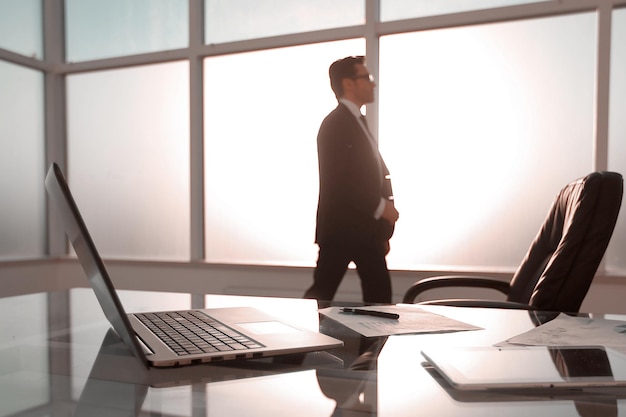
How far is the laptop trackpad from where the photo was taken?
96 centimetres

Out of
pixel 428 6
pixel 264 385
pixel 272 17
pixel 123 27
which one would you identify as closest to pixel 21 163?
pixel 123 27

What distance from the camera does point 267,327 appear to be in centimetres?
99

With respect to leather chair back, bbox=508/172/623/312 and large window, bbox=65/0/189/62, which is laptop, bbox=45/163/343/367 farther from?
large window, bbox=65/0/189/62

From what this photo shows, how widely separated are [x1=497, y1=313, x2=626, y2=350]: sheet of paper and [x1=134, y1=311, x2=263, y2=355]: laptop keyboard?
0.42m

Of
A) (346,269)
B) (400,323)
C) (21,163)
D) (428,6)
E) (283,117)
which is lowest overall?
(346,269)

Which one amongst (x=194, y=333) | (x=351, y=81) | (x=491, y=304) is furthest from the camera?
(x=351, y=81)

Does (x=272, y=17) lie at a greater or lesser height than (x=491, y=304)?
greater

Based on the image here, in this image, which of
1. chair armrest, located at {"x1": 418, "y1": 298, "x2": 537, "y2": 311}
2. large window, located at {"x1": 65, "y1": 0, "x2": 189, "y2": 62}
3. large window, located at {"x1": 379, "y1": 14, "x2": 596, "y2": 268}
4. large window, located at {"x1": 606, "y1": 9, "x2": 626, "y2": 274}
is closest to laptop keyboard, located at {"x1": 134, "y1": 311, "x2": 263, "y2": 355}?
chair armrest, located at {"x1": 418, "y1": 298, "x2": 537, "y2": 311}

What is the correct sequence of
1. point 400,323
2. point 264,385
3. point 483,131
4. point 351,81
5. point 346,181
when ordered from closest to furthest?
point 264,385
point 400,323
point 346,181
point 351,81
point 483,131

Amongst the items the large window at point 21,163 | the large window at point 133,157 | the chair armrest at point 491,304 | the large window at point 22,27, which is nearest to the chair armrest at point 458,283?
the chair armrest at point 491,304

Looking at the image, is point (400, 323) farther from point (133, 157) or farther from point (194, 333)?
point (133, 157)

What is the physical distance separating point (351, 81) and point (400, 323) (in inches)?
85.9

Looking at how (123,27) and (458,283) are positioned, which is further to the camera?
(123,27)

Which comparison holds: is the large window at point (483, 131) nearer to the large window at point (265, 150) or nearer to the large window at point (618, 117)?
the large window at point (618, 117)
